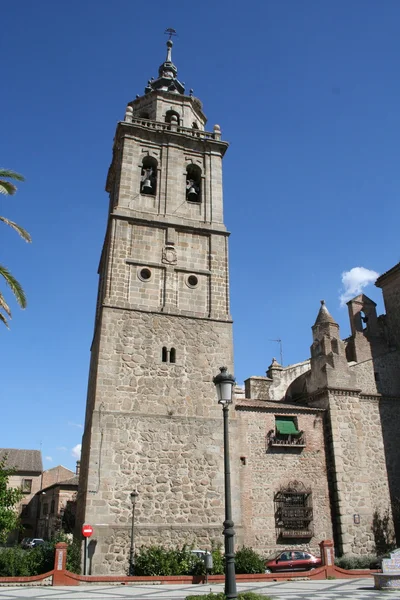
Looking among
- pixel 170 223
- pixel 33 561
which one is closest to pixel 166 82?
pixel 170 223

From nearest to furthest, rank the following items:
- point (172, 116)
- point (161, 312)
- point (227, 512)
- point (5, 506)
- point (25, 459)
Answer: point (227, 512) < point (5, 506) < point (161, 312) < point (172, 116) < point (25, 459)

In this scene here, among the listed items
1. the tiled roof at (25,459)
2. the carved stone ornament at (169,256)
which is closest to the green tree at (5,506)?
the carved stone ornament at (169,256)

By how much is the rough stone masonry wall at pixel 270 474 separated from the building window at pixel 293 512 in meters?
0.21

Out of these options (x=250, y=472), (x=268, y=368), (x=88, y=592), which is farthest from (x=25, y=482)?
(x=88, y=592)

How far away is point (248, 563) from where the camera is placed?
16.3m

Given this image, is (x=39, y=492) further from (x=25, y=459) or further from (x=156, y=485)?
(x=156, y=485)

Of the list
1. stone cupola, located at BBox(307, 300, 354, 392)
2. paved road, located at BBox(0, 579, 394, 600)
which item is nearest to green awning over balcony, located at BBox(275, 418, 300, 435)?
stone cupola, located at BBox(307, 300, 354, 392)

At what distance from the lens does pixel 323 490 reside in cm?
2073

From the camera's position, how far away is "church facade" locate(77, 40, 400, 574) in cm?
1775

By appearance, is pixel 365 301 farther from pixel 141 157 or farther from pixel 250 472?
pixel 141 157

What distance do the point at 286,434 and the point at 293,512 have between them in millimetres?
3004

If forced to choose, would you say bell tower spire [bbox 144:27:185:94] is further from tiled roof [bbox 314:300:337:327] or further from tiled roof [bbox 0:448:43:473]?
tiled roof [bbox 0:448:43:473]

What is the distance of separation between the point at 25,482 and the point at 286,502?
132 feet

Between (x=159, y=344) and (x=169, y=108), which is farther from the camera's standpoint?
(x=169, y=108)
